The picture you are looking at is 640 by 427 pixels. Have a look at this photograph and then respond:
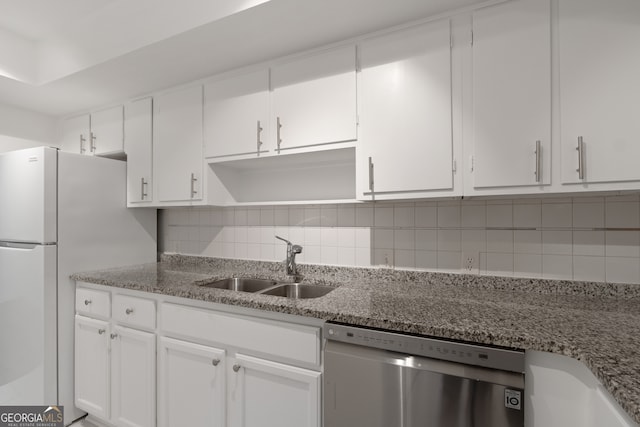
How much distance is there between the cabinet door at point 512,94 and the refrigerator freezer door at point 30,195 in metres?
2.34

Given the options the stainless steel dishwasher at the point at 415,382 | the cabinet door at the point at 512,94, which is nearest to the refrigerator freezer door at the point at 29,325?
the stainless steel dishwasher at the point at 415,382

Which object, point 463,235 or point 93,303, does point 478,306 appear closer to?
point 463,235

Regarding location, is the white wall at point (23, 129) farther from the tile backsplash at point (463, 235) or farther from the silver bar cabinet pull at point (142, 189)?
the tile backsplash at point (463, 235)

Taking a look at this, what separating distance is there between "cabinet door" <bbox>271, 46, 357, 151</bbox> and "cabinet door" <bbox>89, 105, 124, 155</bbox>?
1.39 meters

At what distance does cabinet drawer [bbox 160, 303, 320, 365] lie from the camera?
48.5 inches

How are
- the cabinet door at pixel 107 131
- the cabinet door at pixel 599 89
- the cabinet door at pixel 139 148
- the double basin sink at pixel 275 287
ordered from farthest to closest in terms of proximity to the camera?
the cabinet door at pixel 107 131, the cabinet door at pixel 139 148, the double basin sink at pixel 275 287, the cabinet door at pixel 599 89

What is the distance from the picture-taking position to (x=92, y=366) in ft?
6.13

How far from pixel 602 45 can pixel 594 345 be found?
1061 millimetres

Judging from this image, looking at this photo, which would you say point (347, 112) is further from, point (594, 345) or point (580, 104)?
point (594, 345)

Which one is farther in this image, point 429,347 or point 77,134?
point 77,134

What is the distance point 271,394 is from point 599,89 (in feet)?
5.78

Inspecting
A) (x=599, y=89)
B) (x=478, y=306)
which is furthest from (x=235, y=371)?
(x=599, y=89)

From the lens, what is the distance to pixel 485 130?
129 cm

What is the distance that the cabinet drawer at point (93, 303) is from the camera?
183 cm
